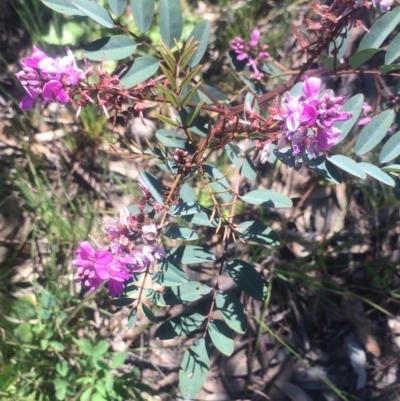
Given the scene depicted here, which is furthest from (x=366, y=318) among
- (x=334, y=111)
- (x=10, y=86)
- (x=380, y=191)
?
(x=10, y=86)

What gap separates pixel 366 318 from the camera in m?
1.72

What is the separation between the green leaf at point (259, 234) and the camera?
1.05 m

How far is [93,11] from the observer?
3.09ft

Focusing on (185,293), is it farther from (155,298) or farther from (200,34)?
(200,34)

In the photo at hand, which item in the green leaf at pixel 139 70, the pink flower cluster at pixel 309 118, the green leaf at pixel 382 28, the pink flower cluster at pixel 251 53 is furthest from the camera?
the pink flower cluster at pixel 251 53

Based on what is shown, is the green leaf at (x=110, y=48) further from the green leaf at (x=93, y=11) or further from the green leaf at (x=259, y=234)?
the green leaf at (x=259, y=234)

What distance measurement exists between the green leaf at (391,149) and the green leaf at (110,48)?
1.79 ft

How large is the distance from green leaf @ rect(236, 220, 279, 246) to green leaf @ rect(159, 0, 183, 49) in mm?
412

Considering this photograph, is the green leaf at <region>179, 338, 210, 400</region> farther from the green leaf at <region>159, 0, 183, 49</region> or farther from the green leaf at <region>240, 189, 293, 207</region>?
the green leaf at <region>159, 0, 183, 49</region>

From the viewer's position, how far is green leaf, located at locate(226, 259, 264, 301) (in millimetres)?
1090

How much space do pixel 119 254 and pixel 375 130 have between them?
58cm

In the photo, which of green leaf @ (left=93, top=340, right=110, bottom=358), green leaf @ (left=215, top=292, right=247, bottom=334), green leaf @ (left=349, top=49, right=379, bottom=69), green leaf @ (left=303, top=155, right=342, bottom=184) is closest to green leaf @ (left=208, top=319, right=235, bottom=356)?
green leaf @ (left=215, top=292, right=247, bottom=334)

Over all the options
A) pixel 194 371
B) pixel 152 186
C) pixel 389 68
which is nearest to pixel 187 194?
pixel 152 186

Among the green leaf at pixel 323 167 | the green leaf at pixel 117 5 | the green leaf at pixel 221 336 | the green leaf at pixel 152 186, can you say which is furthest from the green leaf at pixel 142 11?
the green leaf at pixel 221 336
